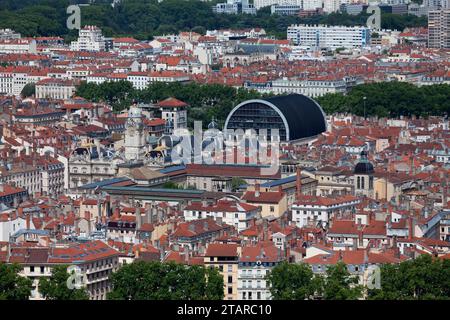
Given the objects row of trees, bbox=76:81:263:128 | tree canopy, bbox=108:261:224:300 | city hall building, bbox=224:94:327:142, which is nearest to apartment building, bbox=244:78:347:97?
row of trees, bbox=76:81:263:128

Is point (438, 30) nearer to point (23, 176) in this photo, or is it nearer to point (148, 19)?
point (148, 19)

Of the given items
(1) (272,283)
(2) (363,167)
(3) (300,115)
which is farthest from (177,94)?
(1) (272,283)

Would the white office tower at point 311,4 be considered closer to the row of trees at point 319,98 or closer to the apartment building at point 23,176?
the row of trees at point 319,98

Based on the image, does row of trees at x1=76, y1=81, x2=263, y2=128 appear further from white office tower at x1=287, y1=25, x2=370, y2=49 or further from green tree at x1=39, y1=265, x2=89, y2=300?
green tree at x1=39, y1=265, x2=89, y2=300

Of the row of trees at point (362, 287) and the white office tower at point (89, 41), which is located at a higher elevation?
the row of trees at point (362, 287)

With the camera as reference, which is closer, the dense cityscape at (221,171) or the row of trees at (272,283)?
the row of trees at (272,283)

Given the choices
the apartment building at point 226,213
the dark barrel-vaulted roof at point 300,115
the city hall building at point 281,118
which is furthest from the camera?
the dark barrel-vaulted roof at point 300,115

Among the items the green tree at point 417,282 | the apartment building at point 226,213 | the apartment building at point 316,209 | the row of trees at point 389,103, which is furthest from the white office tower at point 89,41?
the green tree at point 417,282
